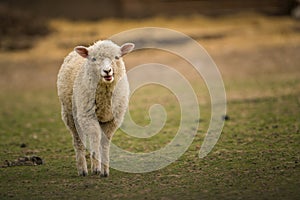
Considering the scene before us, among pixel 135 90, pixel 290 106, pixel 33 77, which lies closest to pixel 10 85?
pixel 33 77

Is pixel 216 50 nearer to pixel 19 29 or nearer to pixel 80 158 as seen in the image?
pixel 19 29

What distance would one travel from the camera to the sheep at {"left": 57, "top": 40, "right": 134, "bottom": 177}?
23.7 ft

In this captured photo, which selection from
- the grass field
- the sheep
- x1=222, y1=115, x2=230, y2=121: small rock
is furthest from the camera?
x1=222, y1=115, x2=230, y2=121: small rock

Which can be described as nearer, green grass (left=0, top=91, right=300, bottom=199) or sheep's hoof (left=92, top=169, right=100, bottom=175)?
green grass (left=0, top=91, right=300, bottom=199)

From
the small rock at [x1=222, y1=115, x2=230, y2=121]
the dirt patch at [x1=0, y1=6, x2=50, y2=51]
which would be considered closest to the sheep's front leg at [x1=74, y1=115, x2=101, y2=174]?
the small rock at [x1=222, y1=115, x2=230, y2=121]

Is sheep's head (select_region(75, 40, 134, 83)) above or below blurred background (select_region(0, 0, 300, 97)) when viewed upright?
below

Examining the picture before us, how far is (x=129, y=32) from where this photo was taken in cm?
2206

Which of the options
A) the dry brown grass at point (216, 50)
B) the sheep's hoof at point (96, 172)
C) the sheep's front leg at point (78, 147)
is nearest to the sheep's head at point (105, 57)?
the sheep's front leg at point (78, 147)

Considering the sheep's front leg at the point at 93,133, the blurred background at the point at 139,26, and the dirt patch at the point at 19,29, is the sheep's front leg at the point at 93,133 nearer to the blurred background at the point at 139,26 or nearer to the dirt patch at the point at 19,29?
the blurred background at the point at 139,26

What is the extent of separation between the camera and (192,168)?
24.4 feet

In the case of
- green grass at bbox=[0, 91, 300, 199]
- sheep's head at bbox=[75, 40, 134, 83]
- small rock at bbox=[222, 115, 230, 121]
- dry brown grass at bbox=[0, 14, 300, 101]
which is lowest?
green grass at bbox=[0, 91, 300, 199]

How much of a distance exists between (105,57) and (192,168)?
5.49ft

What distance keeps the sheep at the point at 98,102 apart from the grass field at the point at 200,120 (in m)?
0.28

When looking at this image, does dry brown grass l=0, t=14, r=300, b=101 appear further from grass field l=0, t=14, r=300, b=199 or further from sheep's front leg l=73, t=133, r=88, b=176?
sheep's front leg l=73, t=133, r=88, b=176
